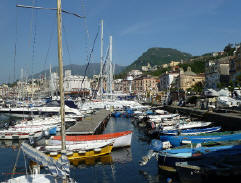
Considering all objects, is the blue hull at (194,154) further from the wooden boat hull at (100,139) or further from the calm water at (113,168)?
the wooden boat hull at (100,139)

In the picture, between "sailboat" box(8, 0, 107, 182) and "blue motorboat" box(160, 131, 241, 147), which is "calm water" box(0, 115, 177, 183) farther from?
→ "sailboat" box(8, 0, 107, 182)

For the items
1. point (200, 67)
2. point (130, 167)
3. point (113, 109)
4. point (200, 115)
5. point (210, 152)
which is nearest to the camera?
point (210, 152)

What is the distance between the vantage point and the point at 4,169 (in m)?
19.8

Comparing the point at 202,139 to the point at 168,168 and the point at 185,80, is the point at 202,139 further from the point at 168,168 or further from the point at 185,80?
the point at 185,80

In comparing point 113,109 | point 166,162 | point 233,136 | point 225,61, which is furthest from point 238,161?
point 225,61

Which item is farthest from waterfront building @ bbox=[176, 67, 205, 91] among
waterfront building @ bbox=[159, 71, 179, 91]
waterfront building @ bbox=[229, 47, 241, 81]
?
waterfront building @ bbox=[229, 47, 241, 81]

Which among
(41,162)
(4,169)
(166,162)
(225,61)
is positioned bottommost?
(4,169)

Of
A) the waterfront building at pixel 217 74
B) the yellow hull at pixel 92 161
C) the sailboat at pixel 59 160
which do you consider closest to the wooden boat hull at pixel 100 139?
the yellow hull at pixel 92 161

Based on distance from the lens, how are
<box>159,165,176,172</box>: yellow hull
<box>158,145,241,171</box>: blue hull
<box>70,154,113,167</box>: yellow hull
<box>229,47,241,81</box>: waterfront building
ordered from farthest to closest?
<box>229,47,241,81</box>: waterfront building
<box>70,154,113,167</box>: yellow hull
<box>159,165,176,172</box>: yellow hull
<box>158,145,241,171</box>: blue hull

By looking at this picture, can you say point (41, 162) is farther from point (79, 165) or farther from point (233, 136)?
point (233, 136)

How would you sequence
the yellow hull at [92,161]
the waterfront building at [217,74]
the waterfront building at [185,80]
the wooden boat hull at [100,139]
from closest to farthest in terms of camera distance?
the yellow hull at [92,161] → the wooden boat hull at [100,139] → the waterfront building at [217,74] → the waterfront building at [185,80]

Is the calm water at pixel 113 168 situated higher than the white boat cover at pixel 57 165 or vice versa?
the white boat cover at pixel 57 165

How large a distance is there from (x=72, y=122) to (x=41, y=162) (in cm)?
3218

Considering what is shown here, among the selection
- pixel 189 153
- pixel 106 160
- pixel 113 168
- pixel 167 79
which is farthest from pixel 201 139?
pixel 167 79
